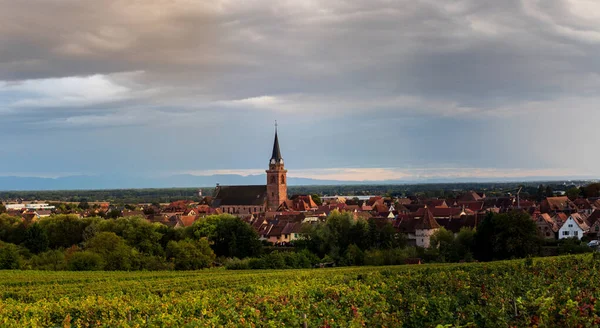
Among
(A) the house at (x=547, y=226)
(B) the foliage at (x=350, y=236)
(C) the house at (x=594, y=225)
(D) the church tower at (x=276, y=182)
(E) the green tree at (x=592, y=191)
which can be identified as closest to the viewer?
(B) the foliage at (x=350, y=236)

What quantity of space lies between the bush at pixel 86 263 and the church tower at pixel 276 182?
3049 inches

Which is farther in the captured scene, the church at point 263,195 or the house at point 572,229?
the church at point 263,195

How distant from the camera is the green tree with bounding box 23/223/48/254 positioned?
253 ft

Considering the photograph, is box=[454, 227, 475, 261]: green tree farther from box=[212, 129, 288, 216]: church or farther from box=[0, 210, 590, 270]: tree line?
box=[212, 129, 288, 216]: church

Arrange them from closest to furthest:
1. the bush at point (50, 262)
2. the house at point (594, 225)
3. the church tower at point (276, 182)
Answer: the bush at point (50, 262)
the house at point (594, 225)
the church tower at point (276, 182)

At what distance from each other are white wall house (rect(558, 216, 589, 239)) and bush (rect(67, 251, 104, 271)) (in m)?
59.2

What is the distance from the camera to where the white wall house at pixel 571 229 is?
7994 centimetres

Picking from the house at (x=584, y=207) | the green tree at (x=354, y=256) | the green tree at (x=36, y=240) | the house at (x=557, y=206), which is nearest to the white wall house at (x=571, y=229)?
the house at (x=557, y=206)

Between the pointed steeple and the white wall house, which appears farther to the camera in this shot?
the pointed steeple

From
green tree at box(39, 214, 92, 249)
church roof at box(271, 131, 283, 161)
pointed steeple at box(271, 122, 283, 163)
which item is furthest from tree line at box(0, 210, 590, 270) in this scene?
church roof at box(271, 131, 283, 161)

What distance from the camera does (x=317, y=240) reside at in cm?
6969

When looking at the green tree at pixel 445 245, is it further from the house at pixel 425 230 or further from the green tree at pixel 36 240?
the green tree at pixel 36 240

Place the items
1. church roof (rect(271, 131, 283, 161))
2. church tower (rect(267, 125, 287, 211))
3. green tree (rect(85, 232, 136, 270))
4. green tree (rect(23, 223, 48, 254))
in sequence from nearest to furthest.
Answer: green tree (rect(85, 232, 136, 270))
green tree (rect(23, 223, 48, 254))
church tower (rect(267, 125, 287, 211))
church roof (rect(271, 131, 283, 161))

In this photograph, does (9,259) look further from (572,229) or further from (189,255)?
(572,229)
